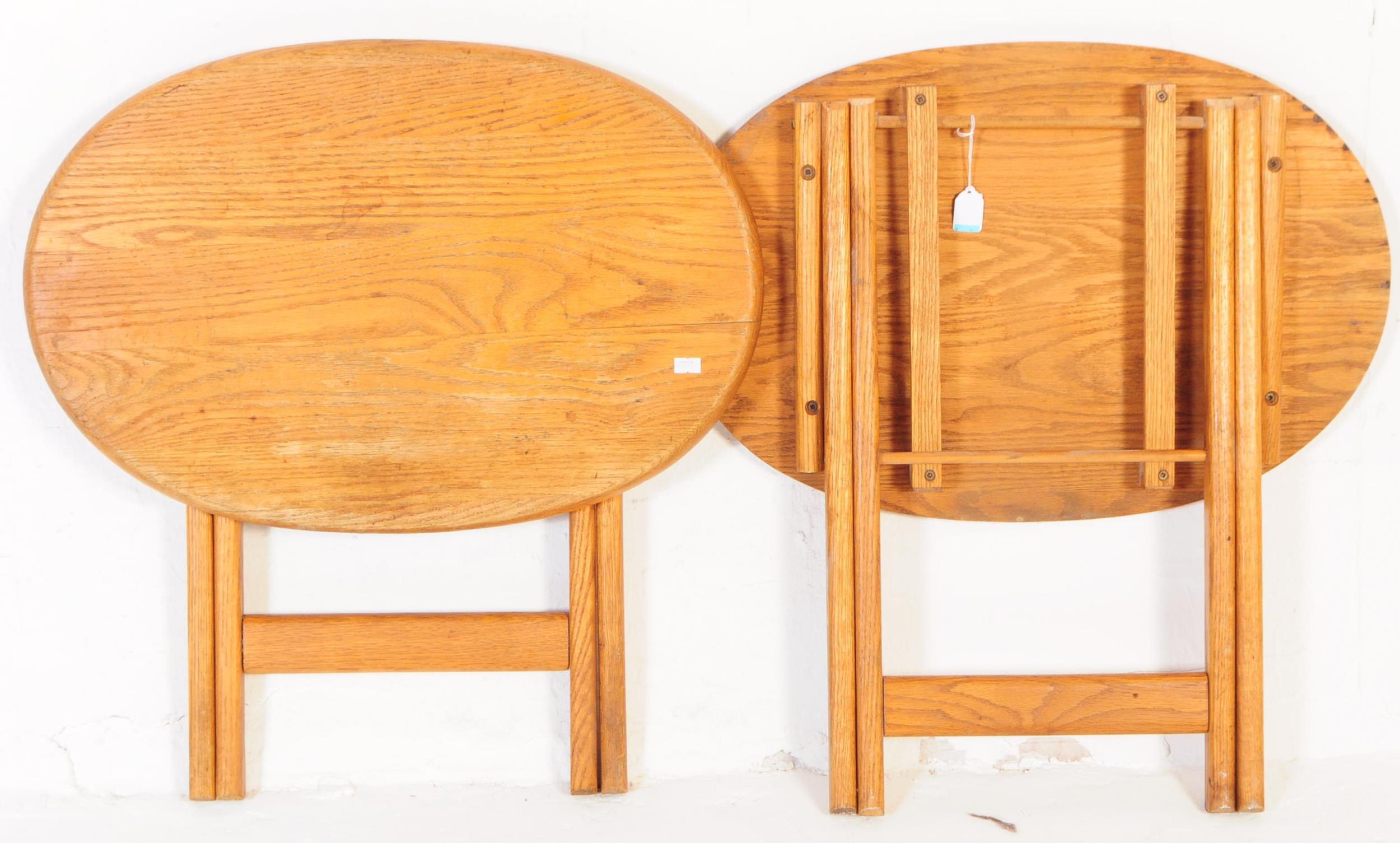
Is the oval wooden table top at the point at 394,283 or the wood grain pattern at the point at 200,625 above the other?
the oval wooden table top at the point at 394,283

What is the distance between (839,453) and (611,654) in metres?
0.43

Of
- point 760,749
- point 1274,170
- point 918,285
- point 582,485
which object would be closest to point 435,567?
point 582,485

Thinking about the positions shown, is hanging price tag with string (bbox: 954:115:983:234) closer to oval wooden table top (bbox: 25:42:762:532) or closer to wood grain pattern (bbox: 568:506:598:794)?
oval wooden table top (bbox: 25:42:762:532)

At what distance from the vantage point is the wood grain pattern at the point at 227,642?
4.64ft

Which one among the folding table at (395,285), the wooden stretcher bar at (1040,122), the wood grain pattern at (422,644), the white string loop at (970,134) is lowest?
the wood grain pattern at (422,644)

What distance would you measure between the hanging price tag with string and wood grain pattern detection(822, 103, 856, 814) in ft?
0.52

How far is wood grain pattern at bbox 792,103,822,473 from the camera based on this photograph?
1.39 m

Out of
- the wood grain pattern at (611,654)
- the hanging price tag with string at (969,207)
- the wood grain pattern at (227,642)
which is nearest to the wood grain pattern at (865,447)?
the hanging price tag with string at (969,207)

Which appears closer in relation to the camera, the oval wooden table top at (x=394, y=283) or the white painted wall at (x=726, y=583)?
the oval wooden table top at (x=394, y=283)

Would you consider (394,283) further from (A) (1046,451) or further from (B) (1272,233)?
(B) (1272,233)

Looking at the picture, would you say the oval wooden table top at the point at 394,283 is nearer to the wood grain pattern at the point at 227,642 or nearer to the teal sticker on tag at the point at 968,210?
the wood grain pattern at the point at 227,642

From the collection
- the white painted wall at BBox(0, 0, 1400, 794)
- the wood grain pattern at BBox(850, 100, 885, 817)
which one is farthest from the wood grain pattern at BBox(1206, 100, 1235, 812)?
the wood grain pattern at BBox(850, 100, 885, 817)

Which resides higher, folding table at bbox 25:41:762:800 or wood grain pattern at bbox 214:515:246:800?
folding table at bbox 25:41:762:800

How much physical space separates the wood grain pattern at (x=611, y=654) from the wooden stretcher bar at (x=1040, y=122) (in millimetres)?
654
